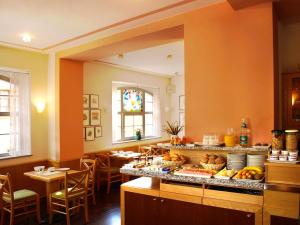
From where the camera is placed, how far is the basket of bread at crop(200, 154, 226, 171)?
2.56 m

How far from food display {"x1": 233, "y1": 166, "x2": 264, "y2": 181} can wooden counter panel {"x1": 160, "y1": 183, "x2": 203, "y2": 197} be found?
1.15 feet

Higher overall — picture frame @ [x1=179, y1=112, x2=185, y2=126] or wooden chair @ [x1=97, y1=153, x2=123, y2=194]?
picture frame @ [x1=179, y1=112, x2=185, y2=126]

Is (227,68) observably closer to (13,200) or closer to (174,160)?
(174,160)

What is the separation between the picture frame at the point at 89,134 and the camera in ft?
18.3

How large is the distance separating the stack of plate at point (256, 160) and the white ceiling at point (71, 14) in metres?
1.62

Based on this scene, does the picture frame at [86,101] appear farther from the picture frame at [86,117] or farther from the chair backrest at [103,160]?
the chair backrest at [103,160]

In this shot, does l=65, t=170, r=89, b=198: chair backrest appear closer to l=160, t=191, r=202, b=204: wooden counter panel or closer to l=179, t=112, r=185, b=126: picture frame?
l=160, t=191, r=202, b=204: wooden counter panel

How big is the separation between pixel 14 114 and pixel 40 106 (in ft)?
1.51

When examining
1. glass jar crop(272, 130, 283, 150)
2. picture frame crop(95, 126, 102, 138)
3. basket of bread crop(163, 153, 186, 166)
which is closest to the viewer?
glass jar crop(272, 130, 283, 150)

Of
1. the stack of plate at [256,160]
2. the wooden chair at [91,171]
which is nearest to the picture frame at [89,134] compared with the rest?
the wooden chair at [91,171]

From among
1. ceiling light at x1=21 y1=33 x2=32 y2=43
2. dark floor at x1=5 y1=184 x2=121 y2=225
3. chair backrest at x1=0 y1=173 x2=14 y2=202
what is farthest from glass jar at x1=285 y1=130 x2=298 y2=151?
ceiling light at x1=21 y1=33 x2=32 y2=43

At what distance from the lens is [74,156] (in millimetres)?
4969

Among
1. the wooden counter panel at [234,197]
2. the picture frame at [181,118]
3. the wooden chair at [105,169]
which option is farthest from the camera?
the picture frame at [181,118]

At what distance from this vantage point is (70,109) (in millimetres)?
4887
